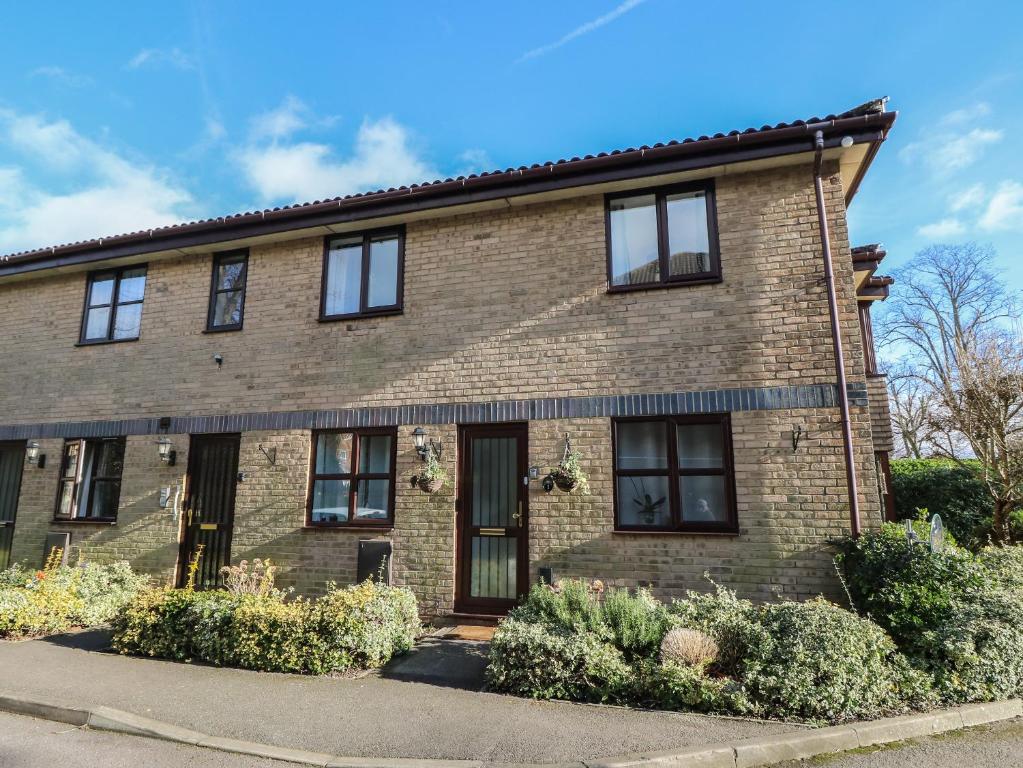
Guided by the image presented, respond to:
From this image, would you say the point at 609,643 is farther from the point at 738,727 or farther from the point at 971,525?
the point at 971,525

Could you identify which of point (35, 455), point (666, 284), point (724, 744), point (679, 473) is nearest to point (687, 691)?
point (724, 744)

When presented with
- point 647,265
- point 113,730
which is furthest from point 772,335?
point 113,730

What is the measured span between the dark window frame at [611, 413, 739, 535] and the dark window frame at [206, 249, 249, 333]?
6.11m

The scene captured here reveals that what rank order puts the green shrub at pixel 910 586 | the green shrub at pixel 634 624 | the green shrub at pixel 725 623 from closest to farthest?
1. the green shrub at pixel 725 623
2. the green shrub at pixel 910 586
3. the green shrub at pixel 634 624

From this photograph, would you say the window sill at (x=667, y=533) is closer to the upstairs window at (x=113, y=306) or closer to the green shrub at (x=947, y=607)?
the green shrub at (x=947, y=607)

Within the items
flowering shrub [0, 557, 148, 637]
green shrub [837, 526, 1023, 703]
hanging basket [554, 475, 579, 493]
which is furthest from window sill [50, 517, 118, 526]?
green shrub [837, 526, 1023, 703]

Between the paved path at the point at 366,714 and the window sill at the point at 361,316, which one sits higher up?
the window sill at the point at 361,316

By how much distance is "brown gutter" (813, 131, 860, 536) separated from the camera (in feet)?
22.2

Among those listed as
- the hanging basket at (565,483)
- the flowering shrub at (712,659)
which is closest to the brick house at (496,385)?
the hanging basket at (565,483)

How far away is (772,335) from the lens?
740 cm

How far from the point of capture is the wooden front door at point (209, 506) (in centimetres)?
920

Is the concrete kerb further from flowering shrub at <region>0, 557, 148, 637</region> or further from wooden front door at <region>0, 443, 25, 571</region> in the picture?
wooden front door at <region>0, 443, 25, 571</region>

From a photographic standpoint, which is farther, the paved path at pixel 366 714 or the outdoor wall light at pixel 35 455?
the outdoor wall light at pixel 35 455

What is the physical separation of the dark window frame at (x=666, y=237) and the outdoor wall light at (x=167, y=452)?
22.8 feet
